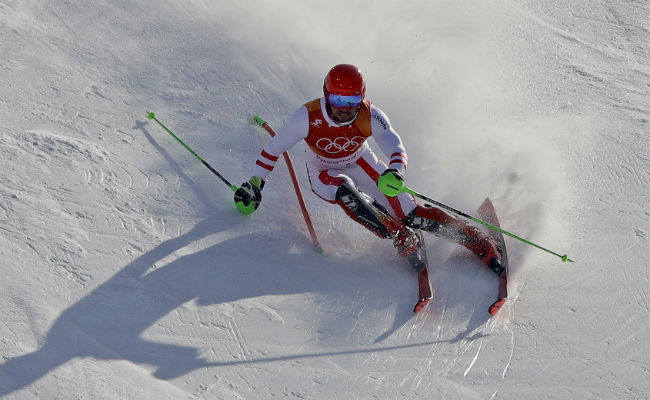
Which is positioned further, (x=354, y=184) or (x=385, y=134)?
(x=354, y=184)

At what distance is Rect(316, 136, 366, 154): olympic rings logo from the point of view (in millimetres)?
5758

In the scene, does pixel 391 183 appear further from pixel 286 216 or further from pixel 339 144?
pixel 286 216

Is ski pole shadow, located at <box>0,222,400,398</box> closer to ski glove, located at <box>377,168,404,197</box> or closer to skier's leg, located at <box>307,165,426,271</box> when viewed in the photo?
skier's leg, located at <box>307,165,426,271</box>

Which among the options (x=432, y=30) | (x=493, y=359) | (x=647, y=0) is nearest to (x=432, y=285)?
(x=493, y=359)

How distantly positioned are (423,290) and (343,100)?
1.60 metres

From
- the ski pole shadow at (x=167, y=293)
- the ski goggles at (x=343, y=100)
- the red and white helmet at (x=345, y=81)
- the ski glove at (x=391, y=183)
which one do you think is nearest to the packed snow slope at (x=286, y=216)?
the ski pole shadow at (x=167, y=293)

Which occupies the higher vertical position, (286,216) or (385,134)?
(385,134)

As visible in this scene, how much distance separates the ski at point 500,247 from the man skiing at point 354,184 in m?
0.07

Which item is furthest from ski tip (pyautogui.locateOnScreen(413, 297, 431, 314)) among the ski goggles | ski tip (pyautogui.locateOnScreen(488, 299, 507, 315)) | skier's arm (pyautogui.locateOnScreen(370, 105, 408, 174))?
the ski goggles

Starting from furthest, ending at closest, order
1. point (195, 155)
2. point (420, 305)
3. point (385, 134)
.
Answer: point (195, 155) < point (385, 134) < point (420, 305)

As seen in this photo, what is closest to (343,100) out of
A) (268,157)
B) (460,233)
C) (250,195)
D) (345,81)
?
(345,81)

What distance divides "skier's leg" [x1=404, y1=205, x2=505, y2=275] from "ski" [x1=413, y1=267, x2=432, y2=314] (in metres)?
0.38

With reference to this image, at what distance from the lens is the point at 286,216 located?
6.08 meters

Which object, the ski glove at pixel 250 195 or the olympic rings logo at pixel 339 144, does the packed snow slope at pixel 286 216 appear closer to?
the ski glove at pixel 250 195
